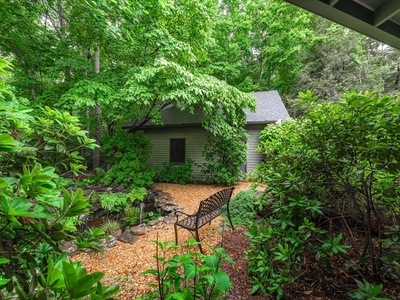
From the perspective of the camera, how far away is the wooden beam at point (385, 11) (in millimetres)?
2053

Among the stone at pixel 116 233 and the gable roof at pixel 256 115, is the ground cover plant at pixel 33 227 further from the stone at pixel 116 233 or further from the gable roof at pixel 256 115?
the gable roof at pixel 256 115

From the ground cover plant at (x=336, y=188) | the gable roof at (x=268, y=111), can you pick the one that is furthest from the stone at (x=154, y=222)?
the gable roof at (x=268, y=111)

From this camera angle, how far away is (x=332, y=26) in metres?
14.1

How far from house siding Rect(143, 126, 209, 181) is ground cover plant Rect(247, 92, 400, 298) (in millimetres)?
7343

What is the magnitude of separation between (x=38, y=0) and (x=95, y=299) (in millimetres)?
9064

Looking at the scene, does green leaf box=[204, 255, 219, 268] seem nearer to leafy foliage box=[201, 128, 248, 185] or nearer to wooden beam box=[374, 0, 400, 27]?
wooden beam box=[374, 0, 400, 27]

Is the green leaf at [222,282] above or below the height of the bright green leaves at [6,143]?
below

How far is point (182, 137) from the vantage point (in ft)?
33.7

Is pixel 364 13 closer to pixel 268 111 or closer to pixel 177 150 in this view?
pixel 268 111

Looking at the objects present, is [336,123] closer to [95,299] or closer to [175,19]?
[95,299]

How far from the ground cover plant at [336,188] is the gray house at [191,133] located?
7143 millimetres

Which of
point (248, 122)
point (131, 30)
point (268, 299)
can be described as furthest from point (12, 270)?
point (248, 122)

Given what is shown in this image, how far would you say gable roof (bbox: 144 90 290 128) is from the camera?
9.34m

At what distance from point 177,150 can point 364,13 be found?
29.8ft
